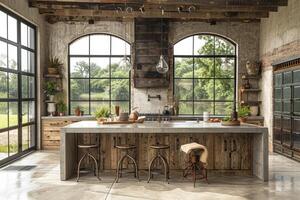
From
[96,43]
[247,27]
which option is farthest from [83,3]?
[247,27]

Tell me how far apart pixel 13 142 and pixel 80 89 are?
300 centimetres

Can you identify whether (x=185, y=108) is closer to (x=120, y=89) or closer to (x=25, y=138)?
(x=120, y=89)

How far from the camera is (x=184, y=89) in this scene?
10.2 meters

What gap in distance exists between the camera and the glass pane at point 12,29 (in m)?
7.47

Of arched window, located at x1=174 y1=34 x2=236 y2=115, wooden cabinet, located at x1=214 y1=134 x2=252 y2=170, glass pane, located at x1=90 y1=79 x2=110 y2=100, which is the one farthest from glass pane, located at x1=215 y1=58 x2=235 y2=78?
wooden cabinet, located at x1=214 y1=134 x2=252 y2=170

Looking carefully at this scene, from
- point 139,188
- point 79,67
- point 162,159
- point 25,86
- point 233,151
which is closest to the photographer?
point 139,188

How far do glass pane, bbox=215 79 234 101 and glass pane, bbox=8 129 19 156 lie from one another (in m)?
5.78

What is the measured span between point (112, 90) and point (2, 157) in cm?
395

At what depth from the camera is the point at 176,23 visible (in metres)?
10.0

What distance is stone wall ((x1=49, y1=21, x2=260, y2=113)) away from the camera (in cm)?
992

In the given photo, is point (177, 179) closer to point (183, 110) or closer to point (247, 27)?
point (183, 110)

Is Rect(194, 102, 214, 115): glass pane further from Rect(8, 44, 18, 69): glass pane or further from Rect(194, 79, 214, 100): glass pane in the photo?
Rect(8, 44, 18, 69): glass pane

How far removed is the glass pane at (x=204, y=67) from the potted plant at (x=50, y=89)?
4.22 meters

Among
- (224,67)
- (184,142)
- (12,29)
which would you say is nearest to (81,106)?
(12,29)
